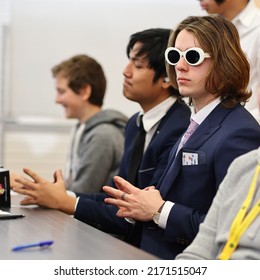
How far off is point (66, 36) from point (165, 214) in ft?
12.0

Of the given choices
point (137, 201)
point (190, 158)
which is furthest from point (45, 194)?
point (190, 158)

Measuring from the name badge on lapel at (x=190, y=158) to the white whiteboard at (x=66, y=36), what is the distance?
3439 mm

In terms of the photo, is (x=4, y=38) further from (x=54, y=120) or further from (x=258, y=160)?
(x=258, y=160)

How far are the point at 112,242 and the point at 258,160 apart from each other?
409 mm

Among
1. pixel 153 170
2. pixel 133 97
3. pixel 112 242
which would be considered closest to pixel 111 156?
pixel 133 97

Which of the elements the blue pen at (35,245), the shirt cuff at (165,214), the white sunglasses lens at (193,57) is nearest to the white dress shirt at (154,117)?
the white sunglasses lens at (193,57)

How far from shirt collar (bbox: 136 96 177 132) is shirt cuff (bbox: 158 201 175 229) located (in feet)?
2.37

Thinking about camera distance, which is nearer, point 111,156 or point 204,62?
point 204,62

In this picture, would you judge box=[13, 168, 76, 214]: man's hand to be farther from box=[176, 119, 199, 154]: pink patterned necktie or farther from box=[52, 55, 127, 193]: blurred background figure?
box=[52, 55, 127, 193]: blurred background figure

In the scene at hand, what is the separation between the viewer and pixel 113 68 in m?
5.57

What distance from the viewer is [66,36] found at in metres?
5.54

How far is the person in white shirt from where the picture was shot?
9.64 feet

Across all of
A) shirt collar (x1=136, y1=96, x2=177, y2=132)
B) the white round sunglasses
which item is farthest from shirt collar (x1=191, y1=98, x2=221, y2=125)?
shirt collar (x1=136, y1=96, x2=177, y2=132)
